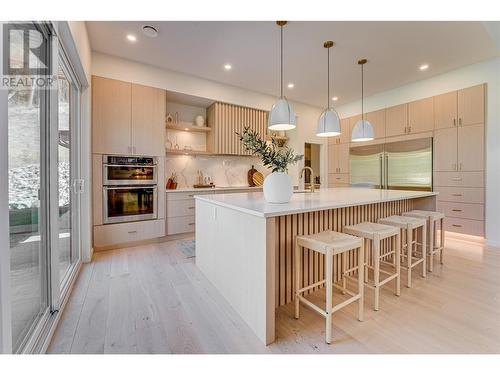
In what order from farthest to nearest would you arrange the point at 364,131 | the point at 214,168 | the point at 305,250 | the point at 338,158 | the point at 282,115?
1. the point at 338,158
2. the point at 214,168
3. the point at 364,131
4. the point at 282,115
5. the point at 305,250

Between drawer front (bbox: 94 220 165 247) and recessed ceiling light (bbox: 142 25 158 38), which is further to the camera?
drawer front (bbox: 94 220 165 247)

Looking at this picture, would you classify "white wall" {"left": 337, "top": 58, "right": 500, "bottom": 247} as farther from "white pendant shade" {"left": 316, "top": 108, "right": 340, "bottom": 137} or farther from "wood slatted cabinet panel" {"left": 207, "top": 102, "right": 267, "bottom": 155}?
"wood slatted cabinet panel" {"left": 207, "top": 102, "right": 267, "bottom": 155}

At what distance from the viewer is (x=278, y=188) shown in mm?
1796

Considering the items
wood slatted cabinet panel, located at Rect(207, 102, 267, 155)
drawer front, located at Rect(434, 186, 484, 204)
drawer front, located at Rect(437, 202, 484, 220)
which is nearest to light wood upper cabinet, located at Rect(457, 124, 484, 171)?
drawer front, located at Rect(434, 186, 484, 204)

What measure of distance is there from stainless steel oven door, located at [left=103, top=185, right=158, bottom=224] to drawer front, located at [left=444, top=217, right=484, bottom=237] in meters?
4.86

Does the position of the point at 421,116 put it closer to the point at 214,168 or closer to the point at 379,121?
the point at 379,121

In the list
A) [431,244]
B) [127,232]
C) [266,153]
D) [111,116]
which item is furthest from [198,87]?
[431,244]

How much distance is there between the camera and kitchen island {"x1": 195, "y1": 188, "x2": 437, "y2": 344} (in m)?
1.43

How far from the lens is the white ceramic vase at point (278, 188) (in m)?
1.80

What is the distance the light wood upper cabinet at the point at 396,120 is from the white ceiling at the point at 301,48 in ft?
1.80

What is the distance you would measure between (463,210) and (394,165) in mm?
1327

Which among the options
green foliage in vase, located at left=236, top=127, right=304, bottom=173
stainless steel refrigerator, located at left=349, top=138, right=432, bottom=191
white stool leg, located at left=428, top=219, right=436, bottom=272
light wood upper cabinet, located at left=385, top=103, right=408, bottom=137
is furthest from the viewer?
light wood upper cabinet, located at left=385, top=103, right=408, bottom=137

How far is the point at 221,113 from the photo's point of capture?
167 inches
